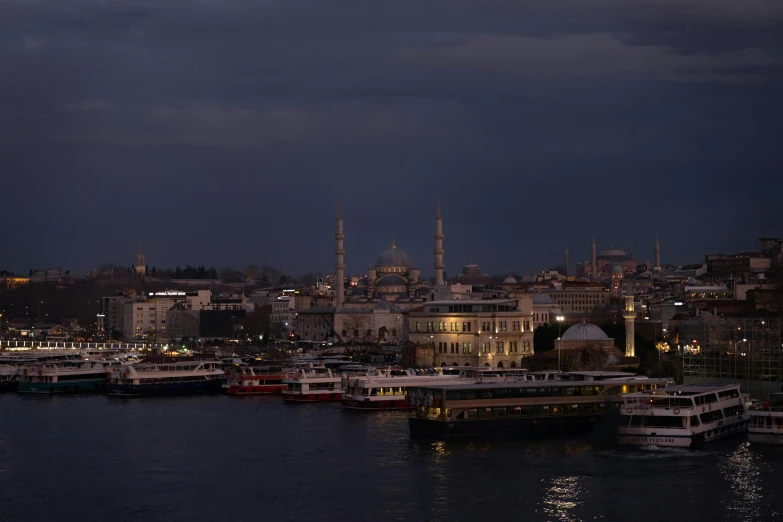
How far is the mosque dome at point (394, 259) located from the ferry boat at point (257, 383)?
46710 mm

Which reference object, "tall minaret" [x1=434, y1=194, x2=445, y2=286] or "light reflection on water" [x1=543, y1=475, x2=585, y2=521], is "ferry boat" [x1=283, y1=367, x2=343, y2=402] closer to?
"light reflection on water" [x1=543, y1=475, x2=585, y2=521]

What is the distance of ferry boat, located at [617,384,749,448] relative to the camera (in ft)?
84.6

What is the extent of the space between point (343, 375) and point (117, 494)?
679 inches

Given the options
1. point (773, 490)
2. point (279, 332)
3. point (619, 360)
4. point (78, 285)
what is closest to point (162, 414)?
point (619, 360)

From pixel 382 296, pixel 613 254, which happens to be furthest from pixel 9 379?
pixel 613 254

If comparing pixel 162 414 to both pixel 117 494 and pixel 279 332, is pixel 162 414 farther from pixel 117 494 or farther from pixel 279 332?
pixel 279 332

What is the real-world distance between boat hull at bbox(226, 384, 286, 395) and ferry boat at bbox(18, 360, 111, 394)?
514 cm

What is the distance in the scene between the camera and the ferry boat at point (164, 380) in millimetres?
40625

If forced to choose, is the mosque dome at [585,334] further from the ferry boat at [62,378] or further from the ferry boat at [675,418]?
the ferry boat at [675,418]

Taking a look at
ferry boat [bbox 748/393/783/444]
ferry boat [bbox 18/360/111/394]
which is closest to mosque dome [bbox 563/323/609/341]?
ferry boat [bbox 18/360/111/394]

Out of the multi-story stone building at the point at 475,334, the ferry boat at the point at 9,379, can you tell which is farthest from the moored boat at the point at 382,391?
the ferry boat at the point at 9,379

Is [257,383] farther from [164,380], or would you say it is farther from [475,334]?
[475,334]

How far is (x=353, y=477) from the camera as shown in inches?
930

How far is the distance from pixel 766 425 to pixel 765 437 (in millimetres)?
254
